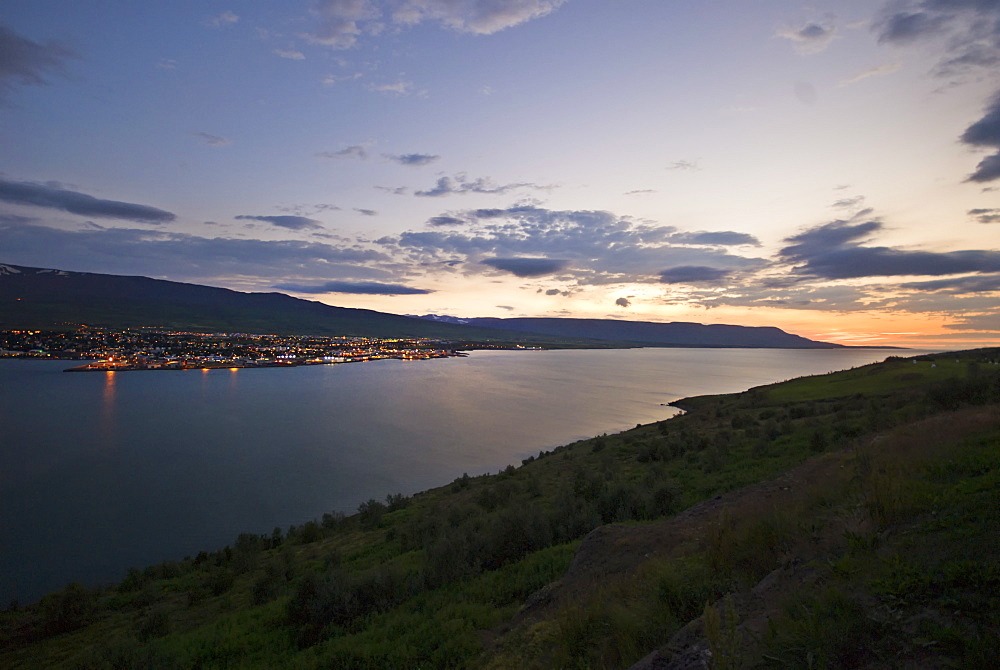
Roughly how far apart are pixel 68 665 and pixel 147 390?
64.1 meters

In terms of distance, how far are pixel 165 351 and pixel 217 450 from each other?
9411 centimetres

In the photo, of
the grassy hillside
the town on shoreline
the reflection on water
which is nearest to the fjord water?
the reflection on water

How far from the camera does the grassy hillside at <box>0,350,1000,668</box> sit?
311 centimetres

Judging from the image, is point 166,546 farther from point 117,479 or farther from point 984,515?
point 984,515

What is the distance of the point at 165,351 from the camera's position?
10569 centimetres

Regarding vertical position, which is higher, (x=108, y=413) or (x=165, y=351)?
(x=165, y=351)

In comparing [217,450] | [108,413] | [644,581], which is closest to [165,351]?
[108,413]

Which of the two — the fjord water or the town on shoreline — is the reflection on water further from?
the town on shoreline

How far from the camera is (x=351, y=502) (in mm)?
22484

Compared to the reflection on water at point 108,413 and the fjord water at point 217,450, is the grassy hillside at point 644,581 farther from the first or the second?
the reflection on water at point 108,413

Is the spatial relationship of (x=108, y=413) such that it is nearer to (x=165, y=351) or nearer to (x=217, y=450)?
(x=217, y=450)

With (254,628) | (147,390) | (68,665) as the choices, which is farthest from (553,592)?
(147,390)

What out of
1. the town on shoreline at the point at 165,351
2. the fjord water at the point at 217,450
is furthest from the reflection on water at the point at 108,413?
the town on shoreline at the point at 165,351

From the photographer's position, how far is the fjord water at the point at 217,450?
712 inches
